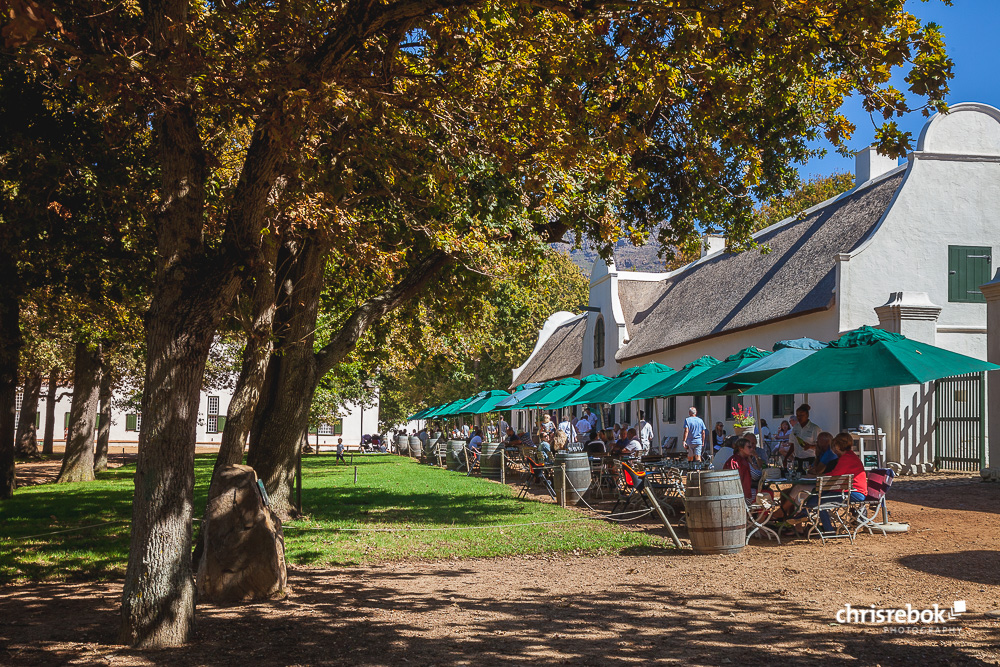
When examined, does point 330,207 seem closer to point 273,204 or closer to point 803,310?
point 273,204

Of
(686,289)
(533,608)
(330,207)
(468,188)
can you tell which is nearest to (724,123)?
(468,188)

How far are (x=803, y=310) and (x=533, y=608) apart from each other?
15.7m

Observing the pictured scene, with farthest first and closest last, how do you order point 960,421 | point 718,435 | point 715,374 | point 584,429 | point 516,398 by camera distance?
point 584,429 < point 516,398 < point 718,435 < point 960,421 < point 715,374

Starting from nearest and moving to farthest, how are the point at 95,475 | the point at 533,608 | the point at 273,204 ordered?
the point at 533,608, the point at 273,204, the point at 95,475

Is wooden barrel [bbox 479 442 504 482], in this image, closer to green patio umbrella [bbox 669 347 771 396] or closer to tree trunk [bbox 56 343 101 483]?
green patio umbrella [bbox 669 347 771 396]

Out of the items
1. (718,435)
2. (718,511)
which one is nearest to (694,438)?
(718,435)

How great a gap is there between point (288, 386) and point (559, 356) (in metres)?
32.3

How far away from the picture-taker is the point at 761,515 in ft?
35.8

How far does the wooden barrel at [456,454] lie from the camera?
31.0 metres

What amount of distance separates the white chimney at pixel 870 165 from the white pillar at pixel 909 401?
6.63m

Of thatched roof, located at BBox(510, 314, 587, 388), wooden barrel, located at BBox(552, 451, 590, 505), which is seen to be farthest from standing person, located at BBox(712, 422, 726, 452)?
thatched roof, located at BBox(510, 314, 587, 388)

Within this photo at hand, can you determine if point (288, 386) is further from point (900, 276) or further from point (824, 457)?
point (900, 276)

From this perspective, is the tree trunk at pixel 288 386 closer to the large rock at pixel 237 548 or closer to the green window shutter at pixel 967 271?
the large rock at pixel 237 548

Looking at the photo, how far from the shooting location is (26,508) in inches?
→ 610
